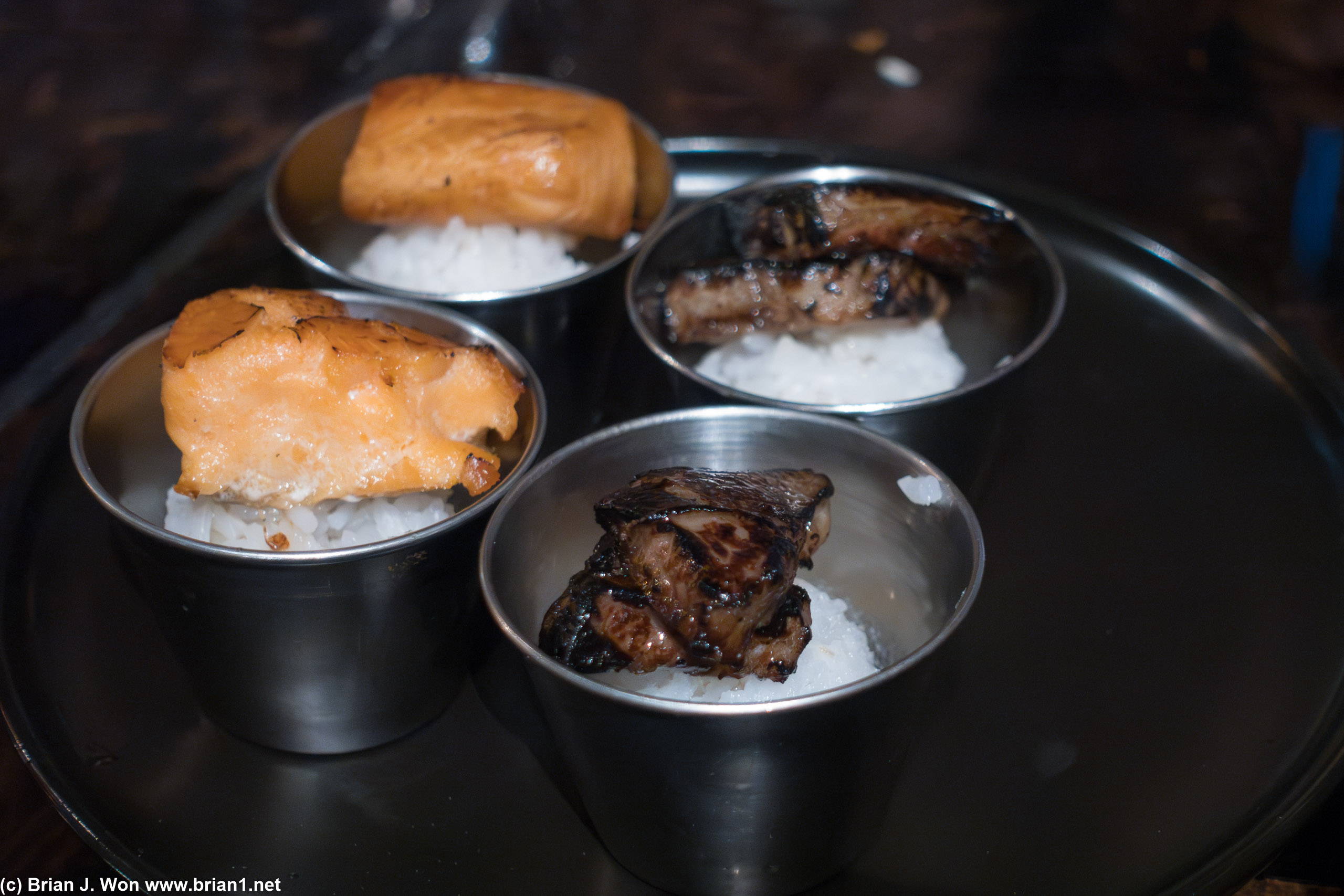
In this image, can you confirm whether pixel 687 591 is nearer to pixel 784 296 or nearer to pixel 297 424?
pixel 297 424

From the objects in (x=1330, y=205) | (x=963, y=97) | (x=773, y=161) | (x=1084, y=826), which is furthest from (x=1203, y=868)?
(x=963, y=97)

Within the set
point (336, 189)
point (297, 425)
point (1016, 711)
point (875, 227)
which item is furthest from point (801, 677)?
point (336, 189)

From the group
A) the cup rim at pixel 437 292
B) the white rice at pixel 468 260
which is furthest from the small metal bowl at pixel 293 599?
the white rice at pixel 468 260

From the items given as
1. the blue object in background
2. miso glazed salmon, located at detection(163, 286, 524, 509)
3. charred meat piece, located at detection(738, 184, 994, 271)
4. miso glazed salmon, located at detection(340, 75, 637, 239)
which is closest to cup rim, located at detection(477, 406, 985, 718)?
miso glazed salmon, located at detection(163, 286, 524, 509)

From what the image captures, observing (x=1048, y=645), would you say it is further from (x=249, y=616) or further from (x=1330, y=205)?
(x=1330, y=205)

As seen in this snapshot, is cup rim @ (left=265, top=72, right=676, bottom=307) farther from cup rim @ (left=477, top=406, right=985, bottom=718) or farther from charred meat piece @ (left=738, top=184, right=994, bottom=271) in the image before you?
cup rim @ (left=477, top=406, right=985, bottom=718)
